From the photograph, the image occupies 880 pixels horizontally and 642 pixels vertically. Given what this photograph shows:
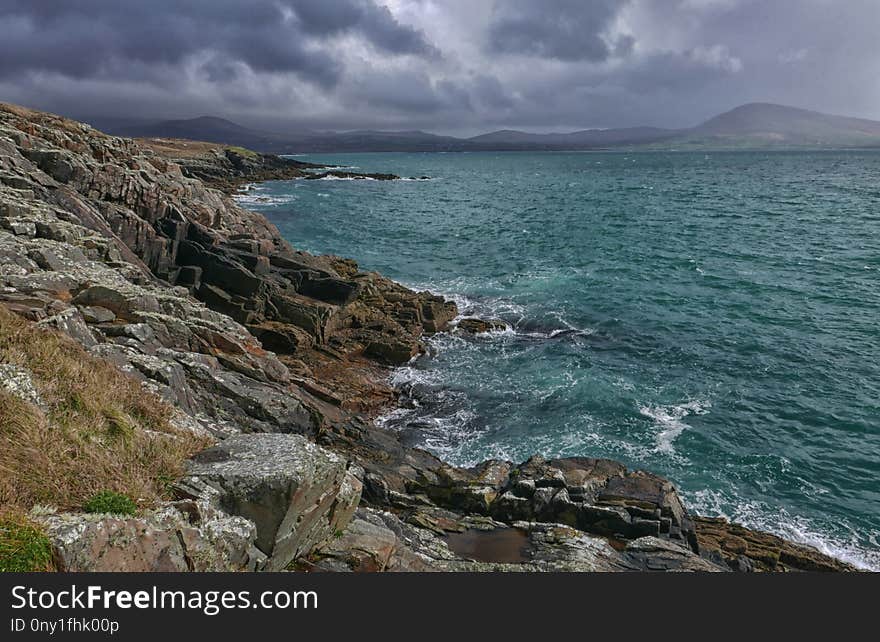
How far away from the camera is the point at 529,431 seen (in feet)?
86.2

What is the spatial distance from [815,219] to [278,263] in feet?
249

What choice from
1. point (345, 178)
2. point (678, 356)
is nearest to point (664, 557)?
point (678, 356)

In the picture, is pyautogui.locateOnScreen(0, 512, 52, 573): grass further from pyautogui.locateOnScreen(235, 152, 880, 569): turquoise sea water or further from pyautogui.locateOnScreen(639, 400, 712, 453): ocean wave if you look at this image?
pyautogui.locateOnScreen(639, 400, 712, 453): ocean wave

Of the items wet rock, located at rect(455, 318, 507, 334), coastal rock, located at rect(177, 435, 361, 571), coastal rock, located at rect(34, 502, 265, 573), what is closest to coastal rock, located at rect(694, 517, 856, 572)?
coastal rock, located at rect(177, 435, 361, 571)

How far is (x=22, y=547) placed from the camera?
6.39 m

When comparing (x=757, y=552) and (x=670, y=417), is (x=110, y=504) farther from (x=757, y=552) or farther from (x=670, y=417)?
(x=670, y=417)

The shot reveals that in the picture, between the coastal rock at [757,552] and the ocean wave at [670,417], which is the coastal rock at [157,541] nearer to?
the coastal rock at [757,552]

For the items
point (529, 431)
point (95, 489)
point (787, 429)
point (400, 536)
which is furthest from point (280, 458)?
point (787, 429)

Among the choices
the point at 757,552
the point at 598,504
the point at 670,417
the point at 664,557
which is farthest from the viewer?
the point at 670,417

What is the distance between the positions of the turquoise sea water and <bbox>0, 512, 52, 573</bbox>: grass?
18682 millimetres

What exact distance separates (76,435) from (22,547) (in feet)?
8.39

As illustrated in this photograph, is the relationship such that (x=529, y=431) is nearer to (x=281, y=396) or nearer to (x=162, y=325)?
(x=281, y=396)

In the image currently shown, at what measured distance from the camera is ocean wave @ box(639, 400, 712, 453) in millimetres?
25219

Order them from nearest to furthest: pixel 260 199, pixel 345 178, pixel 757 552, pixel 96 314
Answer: pixel 96 314 → pixel 757 552 → pixel 260 199 → pixel 345 178
